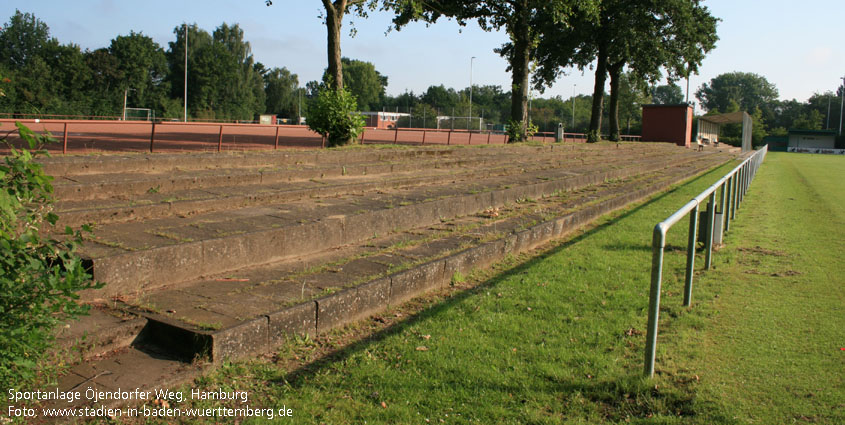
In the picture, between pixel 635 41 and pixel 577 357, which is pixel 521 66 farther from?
pixel 577 357

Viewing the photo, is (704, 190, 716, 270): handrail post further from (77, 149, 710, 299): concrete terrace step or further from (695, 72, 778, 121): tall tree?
(695, 72, 778, 121): tall tree

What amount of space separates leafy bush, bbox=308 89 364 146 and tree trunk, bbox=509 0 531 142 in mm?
9363

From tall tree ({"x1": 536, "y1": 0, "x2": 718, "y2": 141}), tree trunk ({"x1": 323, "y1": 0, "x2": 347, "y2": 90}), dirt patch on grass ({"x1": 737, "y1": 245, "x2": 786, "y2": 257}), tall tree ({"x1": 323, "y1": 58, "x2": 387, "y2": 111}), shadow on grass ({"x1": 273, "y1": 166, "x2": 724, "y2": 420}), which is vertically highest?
tall tree ({"x1": 323, "y1": 58, "x2": 387, "y2": 111})

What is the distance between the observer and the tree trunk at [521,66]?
21594 mm

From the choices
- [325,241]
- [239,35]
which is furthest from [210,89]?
[325,241]

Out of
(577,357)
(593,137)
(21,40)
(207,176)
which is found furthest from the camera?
(21,40)

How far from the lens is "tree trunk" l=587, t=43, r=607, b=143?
3102 centimetres

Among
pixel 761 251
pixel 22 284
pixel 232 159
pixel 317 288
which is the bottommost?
pixel 317 288

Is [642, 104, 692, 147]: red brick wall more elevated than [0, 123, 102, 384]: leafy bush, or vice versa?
[642, 104, 692, 147]: red brick wall

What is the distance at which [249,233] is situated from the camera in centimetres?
529

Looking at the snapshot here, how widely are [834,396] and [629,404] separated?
1.18 metres

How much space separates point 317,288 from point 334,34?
1037 cm

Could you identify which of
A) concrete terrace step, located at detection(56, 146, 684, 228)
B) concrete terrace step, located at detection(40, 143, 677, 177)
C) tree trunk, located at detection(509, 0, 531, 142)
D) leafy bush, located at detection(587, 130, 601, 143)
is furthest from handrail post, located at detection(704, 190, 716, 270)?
leafy bush, located at detection(587, 130, 601, 143)

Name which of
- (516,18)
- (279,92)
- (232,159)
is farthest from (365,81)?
(232,159)
